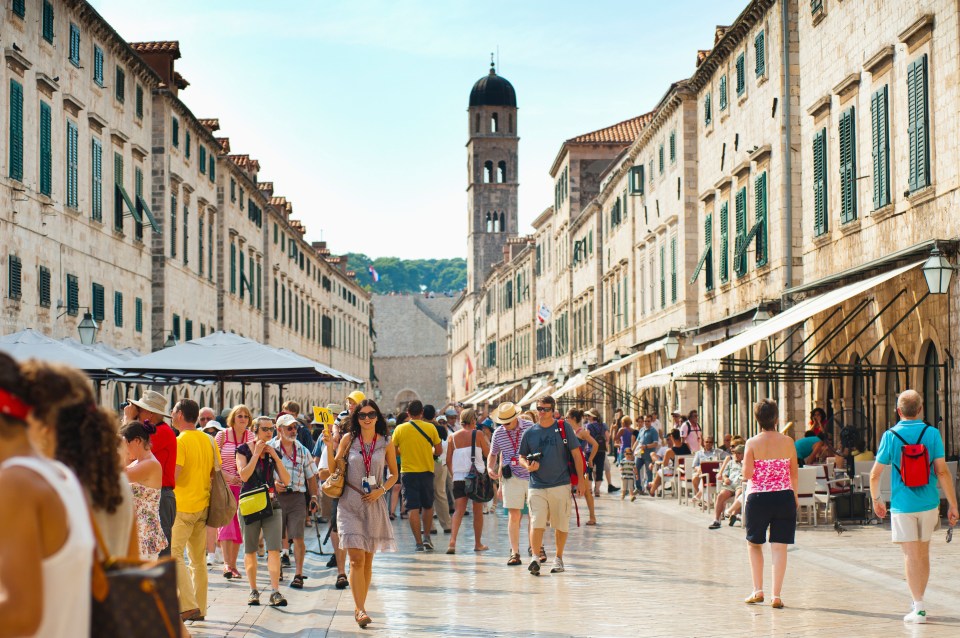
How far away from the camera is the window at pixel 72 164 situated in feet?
89.4

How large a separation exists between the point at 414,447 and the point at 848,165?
9.27 m

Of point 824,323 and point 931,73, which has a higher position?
point 931,73

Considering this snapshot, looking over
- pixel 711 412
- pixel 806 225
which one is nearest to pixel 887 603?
pixel 806 225

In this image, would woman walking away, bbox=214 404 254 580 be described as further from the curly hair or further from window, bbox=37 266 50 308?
window, bbox=37 266 50 308

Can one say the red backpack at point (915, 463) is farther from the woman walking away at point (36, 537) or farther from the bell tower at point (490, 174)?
the bell tower at point (490, 174)

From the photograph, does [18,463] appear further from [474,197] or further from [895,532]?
[474,197]

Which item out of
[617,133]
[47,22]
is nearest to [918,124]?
[47,22]

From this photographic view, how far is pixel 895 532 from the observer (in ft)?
34.2

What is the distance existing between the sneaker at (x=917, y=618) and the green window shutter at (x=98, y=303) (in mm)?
22344

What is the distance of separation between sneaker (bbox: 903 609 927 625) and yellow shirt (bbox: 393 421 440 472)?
26.0 feet

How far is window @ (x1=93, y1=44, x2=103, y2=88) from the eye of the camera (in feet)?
96.2

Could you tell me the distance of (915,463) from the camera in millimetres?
10414

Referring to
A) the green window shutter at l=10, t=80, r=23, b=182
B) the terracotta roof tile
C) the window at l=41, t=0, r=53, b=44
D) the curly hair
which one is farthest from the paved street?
the terracotta roof tile

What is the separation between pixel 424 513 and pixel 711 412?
56.7ft
